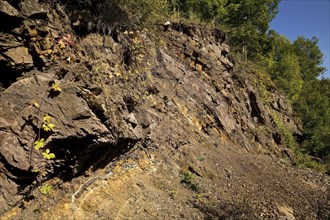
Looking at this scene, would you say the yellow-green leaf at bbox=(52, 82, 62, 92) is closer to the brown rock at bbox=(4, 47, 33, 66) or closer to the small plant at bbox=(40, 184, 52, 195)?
the brown rock at bbox=(4, 47, 33, 66)

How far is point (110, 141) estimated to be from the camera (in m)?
5.08

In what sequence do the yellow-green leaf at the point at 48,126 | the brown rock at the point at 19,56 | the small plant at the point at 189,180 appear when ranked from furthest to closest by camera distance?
the small plant at the point at 189,180
the brown rock at the point at 19,56
the yellow-green leaf at the point at 48,126

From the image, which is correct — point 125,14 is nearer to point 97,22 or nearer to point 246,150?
point 97,22

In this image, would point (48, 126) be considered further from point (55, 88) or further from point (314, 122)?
point (314, 122)

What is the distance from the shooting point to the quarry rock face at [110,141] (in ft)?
14.3

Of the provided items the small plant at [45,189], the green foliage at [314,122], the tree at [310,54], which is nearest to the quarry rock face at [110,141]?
the small plant at [45,189]

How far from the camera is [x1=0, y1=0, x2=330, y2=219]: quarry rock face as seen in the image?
4344mm

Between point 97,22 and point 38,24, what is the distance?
173 centimetres

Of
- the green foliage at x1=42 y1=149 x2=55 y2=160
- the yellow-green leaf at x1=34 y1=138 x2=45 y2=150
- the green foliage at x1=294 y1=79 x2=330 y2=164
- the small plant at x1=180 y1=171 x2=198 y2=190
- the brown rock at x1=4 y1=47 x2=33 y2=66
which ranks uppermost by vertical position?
the green foliage at x1=294 y1=79 x2=330 y2=164

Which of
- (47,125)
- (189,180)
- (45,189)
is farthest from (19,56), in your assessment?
(189,180)

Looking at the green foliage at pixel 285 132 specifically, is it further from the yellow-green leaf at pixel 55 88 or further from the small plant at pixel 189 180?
the yellow-green leaf at pixel 55 88

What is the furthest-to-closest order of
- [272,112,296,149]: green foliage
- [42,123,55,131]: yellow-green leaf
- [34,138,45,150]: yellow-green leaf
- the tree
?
the tree, [272,112,296,149]: green foliage, [42,123,55,131]: yellow-green leaf, [34,138,45,150]: yellow-green leaf

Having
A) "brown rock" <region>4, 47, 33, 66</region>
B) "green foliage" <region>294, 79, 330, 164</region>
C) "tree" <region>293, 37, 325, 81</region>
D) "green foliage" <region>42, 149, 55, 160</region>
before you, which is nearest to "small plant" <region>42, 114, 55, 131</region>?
"green foliage" <region>42, 149, 55, 160</region>

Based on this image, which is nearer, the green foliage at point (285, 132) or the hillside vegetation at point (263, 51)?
the hillside vegetation at point (263, 51)
